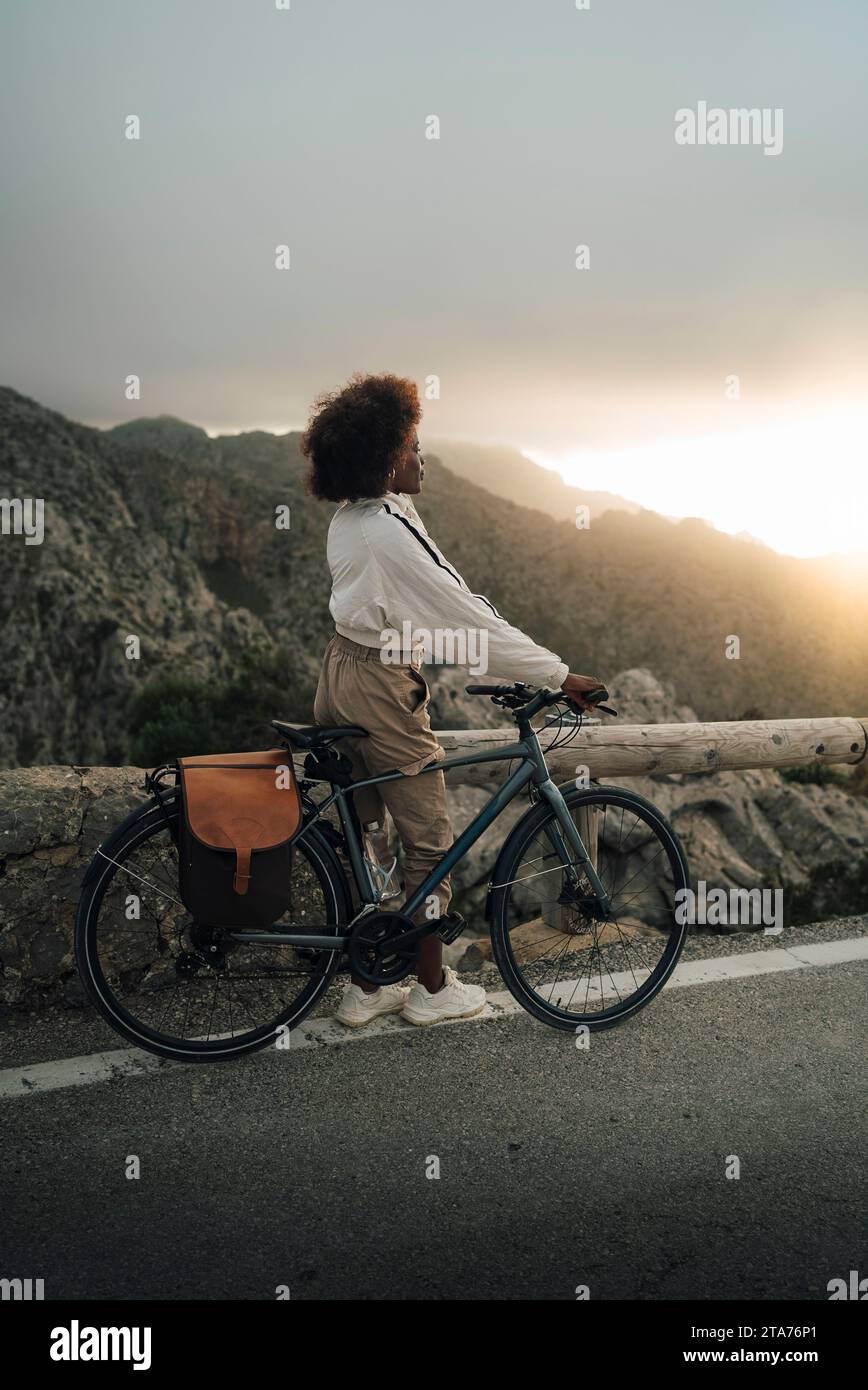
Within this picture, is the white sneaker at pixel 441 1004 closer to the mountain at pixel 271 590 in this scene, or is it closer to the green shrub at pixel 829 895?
the green shrub at pixel 829 895

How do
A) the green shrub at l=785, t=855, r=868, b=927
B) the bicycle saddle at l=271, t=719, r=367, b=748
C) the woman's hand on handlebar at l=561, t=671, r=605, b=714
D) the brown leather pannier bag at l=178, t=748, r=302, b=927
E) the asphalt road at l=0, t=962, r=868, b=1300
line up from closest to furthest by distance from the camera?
the asphalt road at l=0, t=962, r=868, b=1300 < the brown leather pannier bag at l=178, t=748, r=302, b=927 < the bicycle saddle at l=271, t=719, r=367, b=748 < the woman's hand on handlebar at l=561, t=671, r=605, b=714 < the green shrub at l=785, t=855, r=868, b=927

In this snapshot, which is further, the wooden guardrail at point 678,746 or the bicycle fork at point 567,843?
the wooden guardrail at point 678,746

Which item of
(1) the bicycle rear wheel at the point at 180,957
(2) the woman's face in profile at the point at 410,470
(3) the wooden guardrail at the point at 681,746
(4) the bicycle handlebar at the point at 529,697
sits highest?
(2) the woman's face in profile at the point at 410,470

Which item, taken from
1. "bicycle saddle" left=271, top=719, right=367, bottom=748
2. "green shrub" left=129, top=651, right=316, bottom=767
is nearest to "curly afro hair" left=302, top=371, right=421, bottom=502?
"bicycle saddle" left=271, top=719, right=367, bottom=748

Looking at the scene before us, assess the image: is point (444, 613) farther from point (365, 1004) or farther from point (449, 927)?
point (365, 1004)

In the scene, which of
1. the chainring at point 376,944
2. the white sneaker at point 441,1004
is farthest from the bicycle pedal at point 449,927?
the white sneaker at point 441,1004

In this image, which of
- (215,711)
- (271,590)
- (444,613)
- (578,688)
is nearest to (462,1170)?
(578,688)

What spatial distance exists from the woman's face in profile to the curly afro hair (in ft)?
0.14

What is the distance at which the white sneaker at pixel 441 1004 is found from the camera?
11.8 ft

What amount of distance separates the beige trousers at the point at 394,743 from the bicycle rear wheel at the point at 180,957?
0.28 meters

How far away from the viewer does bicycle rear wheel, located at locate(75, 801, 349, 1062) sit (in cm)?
A: 318

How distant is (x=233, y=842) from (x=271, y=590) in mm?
53023

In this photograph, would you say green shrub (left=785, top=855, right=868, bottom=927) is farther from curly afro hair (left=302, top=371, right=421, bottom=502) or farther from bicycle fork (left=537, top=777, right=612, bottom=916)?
curly afro hair (left=302, top=371, right=421, bottom=502)
